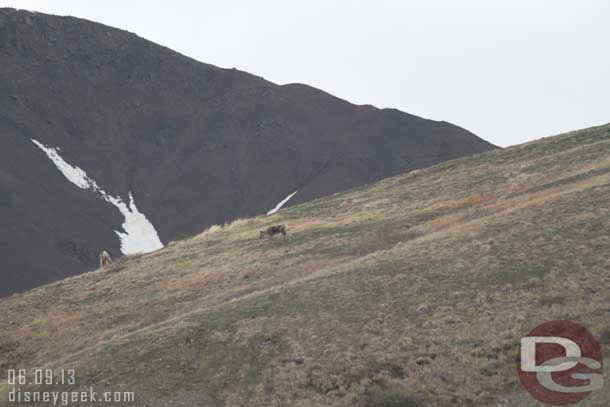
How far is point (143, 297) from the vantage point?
28047mm

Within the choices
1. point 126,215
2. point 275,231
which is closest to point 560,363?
point 275,231

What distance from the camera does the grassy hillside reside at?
14953mm

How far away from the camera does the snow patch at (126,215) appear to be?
8156 centimetres

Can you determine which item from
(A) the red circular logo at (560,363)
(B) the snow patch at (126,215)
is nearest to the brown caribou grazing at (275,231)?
(A) the red circular logo at (560,363)

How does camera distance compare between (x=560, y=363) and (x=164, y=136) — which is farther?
(x=164, y=136)

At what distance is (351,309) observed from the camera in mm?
18859

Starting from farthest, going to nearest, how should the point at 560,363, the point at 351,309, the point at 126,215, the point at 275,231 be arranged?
the point at 126,215 < the point at 275,231 < the point at 351,309 < the point at 560,363

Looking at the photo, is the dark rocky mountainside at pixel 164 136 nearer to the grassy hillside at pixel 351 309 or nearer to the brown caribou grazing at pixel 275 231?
the brown caribou grazing at pixel 275 231

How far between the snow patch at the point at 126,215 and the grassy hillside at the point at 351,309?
48.1 meters

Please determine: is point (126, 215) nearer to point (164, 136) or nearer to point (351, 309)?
point (164, 136)

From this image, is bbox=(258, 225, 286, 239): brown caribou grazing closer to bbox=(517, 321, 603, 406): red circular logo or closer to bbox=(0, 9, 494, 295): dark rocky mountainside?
bbox=(517, 321, 603, 406): red circular logo

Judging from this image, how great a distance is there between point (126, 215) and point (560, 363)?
80175 mm

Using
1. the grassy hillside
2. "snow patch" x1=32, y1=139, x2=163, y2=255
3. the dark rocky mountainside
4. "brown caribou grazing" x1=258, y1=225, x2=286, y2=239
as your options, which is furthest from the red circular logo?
"snow patch" x1=32, y1=139, x2=163, y2=255

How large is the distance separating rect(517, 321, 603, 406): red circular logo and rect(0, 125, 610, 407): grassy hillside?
0.34 meters
